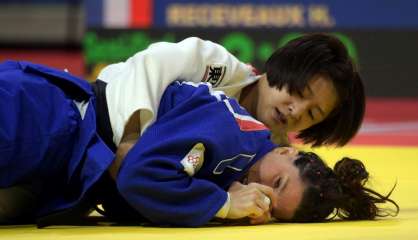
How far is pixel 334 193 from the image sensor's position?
2.26 metres

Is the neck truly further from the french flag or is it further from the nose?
the french flag

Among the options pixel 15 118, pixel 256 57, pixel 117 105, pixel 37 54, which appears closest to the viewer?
pixel 15 118

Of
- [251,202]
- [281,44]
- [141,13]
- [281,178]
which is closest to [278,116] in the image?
[281,178]

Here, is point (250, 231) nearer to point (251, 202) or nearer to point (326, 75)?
point (251, 202)

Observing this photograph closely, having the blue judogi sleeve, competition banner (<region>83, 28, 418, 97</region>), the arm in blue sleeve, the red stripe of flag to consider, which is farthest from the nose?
the red stripe of flag

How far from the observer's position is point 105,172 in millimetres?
2215

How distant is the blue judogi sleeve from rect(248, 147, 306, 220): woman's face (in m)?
0.06

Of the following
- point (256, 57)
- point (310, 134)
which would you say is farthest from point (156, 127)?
point (256, 57)

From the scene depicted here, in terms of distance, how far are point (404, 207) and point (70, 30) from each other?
25.9 feet

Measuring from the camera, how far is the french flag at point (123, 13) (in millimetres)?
7523

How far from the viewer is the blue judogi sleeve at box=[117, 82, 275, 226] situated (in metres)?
2.06

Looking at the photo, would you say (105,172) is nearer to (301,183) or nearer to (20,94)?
(20,94)

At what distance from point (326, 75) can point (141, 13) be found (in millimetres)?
4960

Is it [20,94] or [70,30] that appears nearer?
[20,94]
